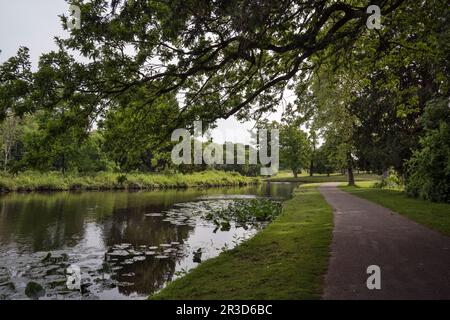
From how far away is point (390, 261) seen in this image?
7695 millimetres

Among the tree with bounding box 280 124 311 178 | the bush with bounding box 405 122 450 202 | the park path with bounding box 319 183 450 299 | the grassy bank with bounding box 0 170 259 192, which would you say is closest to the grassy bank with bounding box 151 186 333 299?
the park path with bounding box 319 183 450 299

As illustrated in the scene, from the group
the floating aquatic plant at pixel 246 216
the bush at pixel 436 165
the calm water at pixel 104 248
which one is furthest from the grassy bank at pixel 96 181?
the bush at pixel 436 165

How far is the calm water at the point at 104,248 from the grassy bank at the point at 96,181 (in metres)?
12.6

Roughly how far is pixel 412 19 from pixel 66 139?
10.2 meters

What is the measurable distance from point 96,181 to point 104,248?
113 feet

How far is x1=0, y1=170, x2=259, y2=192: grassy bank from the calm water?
41.5ft

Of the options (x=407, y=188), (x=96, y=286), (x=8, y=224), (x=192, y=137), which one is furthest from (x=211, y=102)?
(x=407, y=188)

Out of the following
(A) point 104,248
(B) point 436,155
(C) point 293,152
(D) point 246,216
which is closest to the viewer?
(A) point 104,248

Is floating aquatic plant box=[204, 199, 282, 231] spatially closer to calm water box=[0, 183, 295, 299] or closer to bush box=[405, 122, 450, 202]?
calm water box=[0, 183, 295, 299]

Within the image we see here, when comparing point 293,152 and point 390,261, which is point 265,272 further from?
point 293,152

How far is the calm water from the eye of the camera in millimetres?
9266

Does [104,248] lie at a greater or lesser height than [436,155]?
lesser

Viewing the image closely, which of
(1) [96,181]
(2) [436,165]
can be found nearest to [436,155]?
(2) [436,165]
